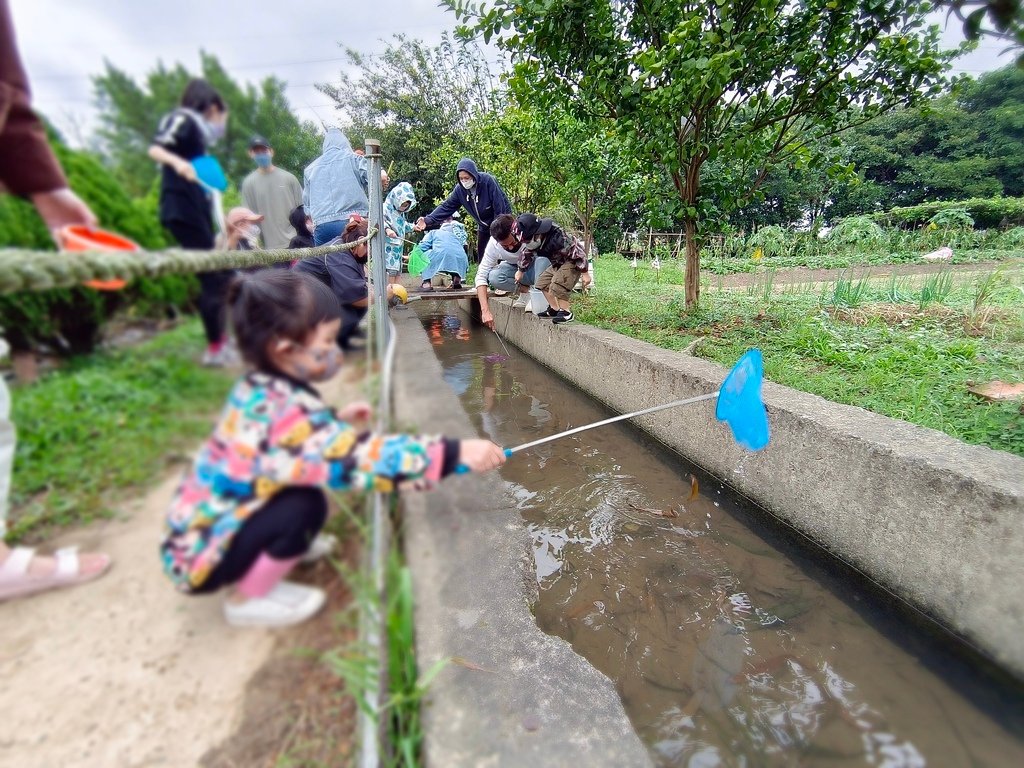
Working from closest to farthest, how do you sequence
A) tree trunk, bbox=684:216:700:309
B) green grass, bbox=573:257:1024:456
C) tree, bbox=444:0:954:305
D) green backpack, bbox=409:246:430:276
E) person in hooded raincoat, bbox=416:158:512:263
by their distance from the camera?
green grass, bbox=573:257:1024:456, tree, bbox=444:0:954:305, green backpack, bbox=409:246:430:276, tree trunk, bbox=684:216:700:309, person in hooded raincoat, bbox=416:158:512:263

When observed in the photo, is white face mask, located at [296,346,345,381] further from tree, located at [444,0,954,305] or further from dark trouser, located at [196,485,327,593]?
tree, located at [444,0,954,305]

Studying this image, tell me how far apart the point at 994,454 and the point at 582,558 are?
1.70 metres

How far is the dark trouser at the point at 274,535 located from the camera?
1.63ft

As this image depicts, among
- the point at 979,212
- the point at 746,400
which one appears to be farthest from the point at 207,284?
the point at 979,212

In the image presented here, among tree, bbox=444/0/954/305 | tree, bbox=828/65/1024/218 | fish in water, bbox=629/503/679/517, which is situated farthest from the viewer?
tree, bbox=828/65/1024/218

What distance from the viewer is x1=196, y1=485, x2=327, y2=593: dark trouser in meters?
0.50

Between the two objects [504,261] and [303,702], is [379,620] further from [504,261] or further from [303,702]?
[504,261]

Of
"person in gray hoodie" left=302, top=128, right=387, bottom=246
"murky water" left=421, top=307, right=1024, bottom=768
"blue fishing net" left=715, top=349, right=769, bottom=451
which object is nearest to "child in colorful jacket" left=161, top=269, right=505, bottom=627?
"person in gray hoodie" left=302, top=128, right=387, bottom=246

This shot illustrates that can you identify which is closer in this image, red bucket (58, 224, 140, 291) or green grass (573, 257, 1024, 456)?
red bucket (58, 224, 140, 291)

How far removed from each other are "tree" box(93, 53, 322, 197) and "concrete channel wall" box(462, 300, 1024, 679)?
2.35m

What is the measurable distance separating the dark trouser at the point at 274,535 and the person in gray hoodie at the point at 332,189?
514 millimetres

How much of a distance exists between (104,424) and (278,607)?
246mm

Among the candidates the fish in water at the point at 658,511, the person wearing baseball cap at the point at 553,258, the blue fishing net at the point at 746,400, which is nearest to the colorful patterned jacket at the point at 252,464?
the blue fishing net at the point at 746,400

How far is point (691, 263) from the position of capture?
459cm
